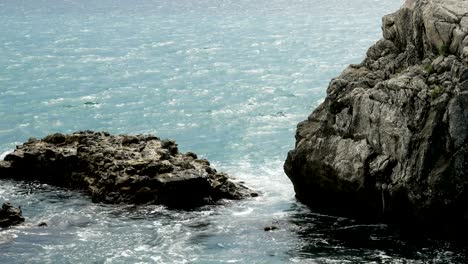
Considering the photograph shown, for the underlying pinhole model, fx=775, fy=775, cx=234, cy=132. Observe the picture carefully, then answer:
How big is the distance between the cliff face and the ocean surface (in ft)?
4.61

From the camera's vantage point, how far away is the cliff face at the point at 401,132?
33.5 metres

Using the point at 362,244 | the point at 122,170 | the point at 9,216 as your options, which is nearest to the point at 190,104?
the point at 122,170

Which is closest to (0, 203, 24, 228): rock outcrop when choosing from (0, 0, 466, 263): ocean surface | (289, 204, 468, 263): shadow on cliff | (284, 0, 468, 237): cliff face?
(0, 0, 466, 263): ocean surface

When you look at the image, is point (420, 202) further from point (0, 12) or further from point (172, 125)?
point (0, 12)

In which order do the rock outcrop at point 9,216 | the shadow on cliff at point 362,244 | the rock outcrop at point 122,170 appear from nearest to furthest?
the shadow on cliff at point 362,244 → the rock outcrop at point 9,216 → the rock outcrop at point 122,170

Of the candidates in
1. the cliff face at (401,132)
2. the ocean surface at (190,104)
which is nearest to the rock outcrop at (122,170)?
the ocean surface at (190,104)

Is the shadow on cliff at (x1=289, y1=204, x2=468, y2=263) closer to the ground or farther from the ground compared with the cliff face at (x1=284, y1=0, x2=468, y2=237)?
closer to the ground

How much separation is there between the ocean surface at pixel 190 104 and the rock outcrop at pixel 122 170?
0.98 m

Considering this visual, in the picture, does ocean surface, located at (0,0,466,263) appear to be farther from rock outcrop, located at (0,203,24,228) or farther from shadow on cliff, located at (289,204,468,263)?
rock outcrop, located at (0,203,24,228)

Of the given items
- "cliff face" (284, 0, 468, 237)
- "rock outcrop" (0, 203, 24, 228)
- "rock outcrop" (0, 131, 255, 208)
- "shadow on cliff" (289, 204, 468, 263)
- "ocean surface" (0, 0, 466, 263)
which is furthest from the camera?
"rock outcrop" (0, 131, 255, 208)

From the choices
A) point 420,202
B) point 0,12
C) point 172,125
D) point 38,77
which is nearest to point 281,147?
point 172,125

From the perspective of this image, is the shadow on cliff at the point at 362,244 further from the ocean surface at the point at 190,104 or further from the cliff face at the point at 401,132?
the cliff face at the point at 401,132

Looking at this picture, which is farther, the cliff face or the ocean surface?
the ocean surface

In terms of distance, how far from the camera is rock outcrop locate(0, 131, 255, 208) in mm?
40281
